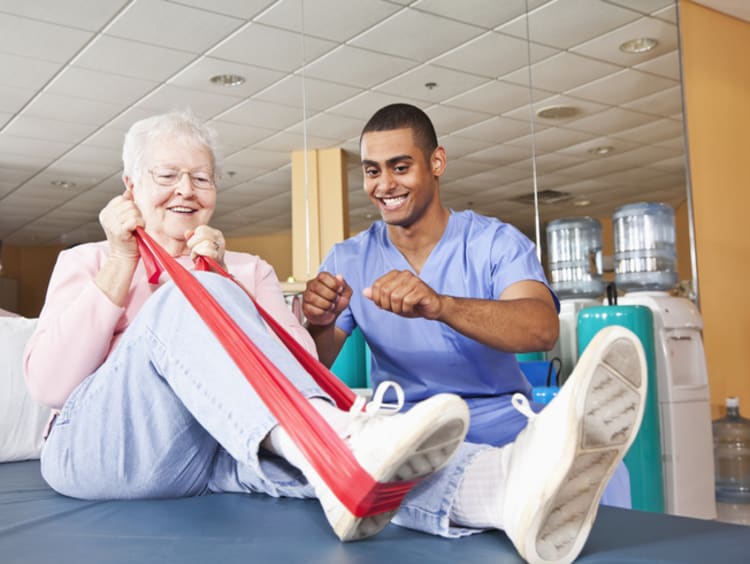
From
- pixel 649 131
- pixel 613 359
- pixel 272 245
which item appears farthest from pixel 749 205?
pixel 272 245

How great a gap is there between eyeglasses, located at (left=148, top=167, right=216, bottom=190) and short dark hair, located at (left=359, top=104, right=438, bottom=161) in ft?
1.49

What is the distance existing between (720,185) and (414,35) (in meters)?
2.10

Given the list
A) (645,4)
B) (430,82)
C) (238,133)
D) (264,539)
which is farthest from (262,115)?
(264,539)

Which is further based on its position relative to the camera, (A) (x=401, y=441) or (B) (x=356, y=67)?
(B) (x=356, y=67)

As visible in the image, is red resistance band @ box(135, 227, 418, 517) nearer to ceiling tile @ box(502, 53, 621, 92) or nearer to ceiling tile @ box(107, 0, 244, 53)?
ceiling tile @ box(107, 0, 244, 53)

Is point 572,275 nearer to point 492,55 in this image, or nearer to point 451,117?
point 492,55

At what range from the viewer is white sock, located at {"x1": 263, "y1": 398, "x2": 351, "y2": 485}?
40.0 inches

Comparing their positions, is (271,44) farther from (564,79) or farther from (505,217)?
(505,217)

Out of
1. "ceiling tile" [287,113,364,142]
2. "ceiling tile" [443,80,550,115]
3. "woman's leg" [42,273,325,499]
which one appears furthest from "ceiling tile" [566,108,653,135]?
"woman's leg" [42,273,325,499]

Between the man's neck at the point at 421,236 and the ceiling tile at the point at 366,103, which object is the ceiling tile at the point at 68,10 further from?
the man's neck at the point at 421,236

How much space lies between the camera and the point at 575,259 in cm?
512

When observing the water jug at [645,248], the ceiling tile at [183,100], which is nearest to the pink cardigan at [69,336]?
the water jug at [645,248]

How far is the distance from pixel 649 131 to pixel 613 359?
6526mm

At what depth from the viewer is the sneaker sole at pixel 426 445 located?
0.90 meters
